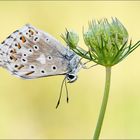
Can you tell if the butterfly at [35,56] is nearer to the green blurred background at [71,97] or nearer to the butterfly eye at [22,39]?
the butterfly eye at [22,39]

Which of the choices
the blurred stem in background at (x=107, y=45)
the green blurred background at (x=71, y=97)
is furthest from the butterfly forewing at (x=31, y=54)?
the green blurred background at (x=71, y=97)

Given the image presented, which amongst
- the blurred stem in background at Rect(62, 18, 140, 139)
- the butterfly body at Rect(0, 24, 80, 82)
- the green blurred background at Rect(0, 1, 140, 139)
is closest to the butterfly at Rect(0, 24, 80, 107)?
the butterfly body at Rect(0, 24, 80, 82)

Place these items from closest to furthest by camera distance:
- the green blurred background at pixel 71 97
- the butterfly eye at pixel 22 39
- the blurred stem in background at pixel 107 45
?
the blurred stem in background at pixel 107 45 < the butterfly eye at pixel 22 39 < the green blurred background at pixel 71 97

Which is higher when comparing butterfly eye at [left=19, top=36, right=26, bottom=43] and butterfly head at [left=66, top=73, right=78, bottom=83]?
butterfly eye at [left=19, top=36, right=26, bottom=43]

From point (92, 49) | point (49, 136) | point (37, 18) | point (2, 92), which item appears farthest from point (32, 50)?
point (37, 18)

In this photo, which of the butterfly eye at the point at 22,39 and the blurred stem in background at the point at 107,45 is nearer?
the blurred stem in background at the point at 107,45

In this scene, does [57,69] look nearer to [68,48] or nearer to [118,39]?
[68,48]

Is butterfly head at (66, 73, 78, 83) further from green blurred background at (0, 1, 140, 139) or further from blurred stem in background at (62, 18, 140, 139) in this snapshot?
green blurred background at (0, 1, 140, 139)
